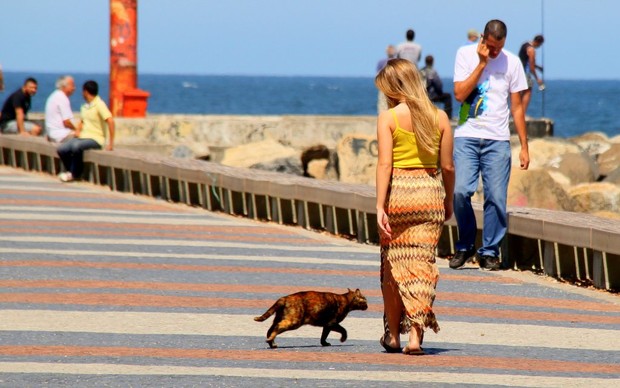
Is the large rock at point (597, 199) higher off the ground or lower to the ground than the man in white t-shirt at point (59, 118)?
lower

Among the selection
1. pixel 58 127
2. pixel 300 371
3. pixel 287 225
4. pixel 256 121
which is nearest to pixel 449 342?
pixel 300 371

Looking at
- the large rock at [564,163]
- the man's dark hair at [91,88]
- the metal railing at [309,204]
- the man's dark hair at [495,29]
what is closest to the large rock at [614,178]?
the large rock at [564,163]

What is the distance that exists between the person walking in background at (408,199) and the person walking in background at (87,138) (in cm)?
1209

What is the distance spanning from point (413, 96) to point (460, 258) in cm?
424

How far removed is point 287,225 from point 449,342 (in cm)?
708

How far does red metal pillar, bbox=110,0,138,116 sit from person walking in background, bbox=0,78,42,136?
400 centimetres

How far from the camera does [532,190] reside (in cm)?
1722

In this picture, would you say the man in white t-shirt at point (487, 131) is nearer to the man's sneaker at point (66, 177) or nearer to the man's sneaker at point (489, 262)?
the man's sneaker at point (489, 262)

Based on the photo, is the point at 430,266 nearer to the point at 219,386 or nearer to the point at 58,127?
the point at 219,386

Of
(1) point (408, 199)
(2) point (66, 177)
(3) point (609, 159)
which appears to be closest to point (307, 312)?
(1) point (408, 199)

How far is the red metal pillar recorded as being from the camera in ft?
96.1

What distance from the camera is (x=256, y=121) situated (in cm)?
2756

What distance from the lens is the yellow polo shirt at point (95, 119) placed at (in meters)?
20.3

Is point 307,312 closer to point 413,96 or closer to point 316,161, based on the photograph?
point 413,96
